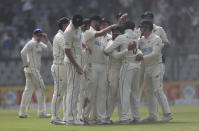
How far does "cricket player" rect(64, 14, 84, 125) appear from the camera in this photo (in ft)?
36.4

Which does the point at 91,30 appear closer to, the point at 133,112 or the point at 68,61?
the point at 68,61

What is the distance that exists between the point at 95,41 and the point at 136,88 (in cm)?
144

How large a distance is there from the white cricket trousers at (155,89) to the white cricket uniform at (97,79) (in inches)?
52.6

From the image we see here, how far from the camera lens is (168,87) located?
22.4 metres

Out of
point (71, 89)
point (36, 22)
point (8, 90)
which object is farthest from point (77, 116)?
point (36, 22)

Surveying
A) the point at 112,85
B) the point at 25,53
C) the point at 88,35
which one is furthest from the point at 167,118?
the point at 25,53

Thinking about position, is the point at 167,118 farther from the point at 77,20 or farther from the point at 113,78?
the point at 77,20

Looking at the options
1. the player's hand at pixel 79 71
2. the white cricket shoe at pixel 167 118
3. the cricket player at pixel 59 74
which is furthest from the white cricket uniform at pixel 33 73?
the white cricket shoe at pixel 167 118

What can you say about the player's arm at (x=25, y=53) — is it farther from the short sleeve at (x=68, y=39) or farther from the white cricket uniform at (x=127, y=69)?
the short sleeve at (x=68, y=39)

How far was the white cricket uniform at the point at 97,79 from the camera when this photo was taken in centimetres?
1170

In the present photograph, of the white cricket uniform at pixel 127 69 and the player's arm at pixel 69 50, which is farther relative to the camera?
the white cricket uniform at pixel 127 69

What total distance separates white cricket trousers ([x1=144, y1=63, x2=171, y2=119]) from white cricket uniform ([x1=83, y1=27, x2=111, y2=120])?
52.6 inches

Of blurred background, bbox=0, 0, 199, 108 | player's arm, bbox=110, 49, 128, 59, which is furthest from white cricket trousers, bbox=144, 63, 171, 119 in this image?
blurred background, bbox=0, 0, 199, 108

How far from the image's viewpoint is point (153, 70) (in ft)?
41.3
